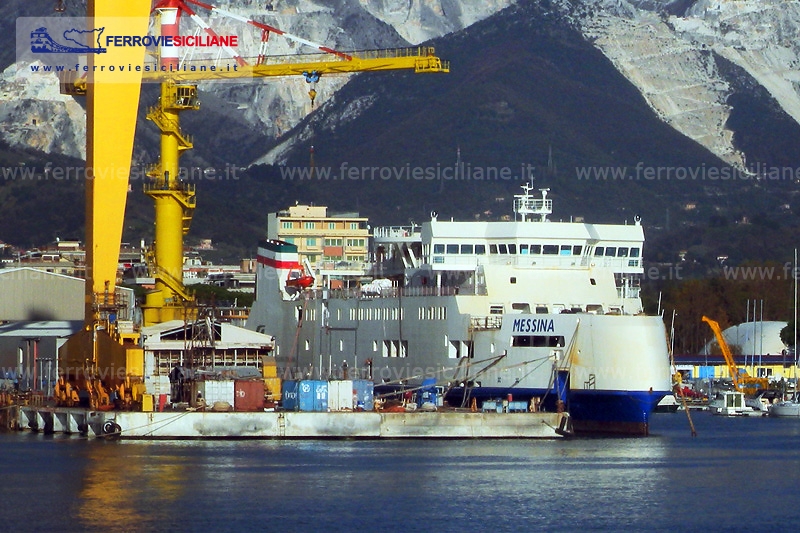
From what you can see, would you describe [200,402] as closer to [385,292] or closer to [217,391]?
[217,391]

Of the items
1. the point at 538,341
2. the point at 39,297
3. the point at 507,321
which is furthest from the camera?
the point at 39,297

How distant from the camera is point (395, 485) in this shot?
4691 centimetres

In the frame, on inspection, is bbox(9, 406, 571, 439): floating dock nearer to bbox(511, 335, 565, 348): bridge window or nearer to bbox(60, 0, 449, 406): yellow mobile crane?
bbox(60, 0, 449, 406): yellow mobile crane

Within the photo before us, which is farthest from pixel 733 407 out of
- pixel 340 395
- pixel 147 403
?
pixel 147 403

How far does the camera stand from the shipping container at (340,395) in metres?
57.6

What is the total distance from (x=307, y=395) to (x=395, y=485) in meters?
11.3

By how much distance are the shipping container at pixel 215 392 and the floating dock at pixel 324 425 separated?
4.36 feet

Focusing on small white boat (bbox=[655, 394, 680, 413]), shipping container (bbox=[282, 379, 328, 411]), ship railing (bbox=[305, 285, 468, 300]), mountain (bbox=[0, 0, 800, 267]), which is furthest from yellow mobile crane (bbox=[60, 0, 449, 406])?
mountain (bbox=[0, 0, 800, 267])

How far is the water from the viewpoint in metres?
41.1

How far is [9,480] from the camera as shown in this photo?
158 feet

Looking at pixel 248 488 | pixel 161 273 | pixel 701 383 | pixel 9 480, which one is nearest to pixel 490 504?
pixel 248 488

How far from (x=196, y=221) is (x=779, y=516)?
13448cm

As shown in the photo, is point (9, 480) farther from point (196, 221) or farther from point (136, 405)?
point (196, 221)

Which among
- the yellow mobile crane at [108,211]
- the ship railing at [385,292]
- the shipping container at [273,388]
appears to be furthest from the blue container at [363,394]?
the yellow mobile crane at [108,211]
